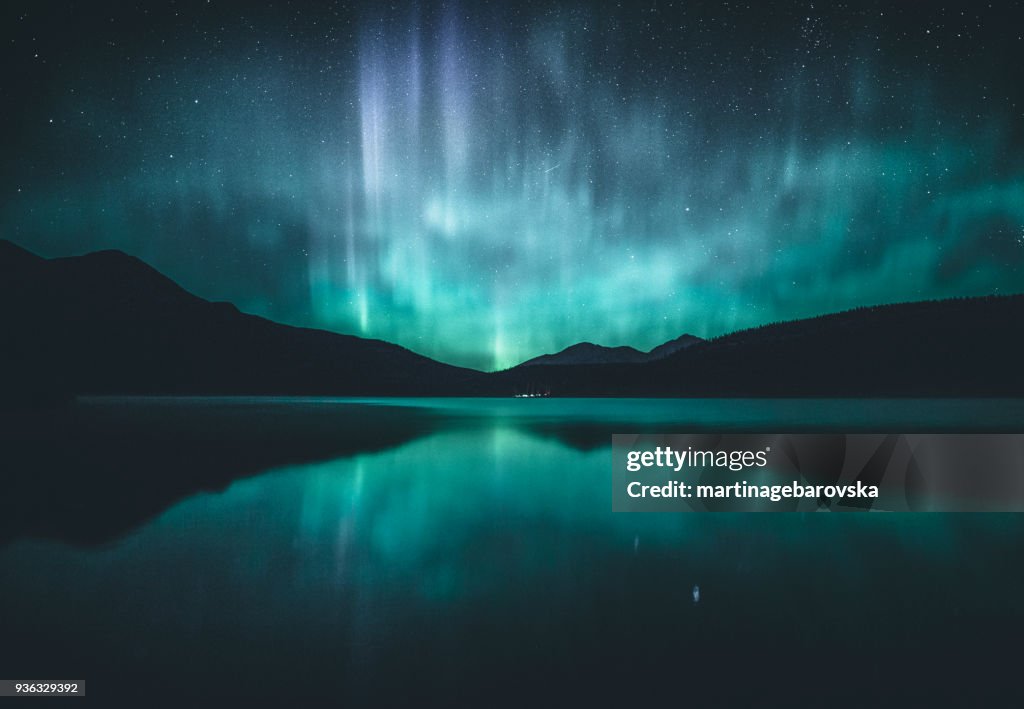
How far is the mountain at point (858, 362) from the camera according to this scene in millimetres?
159125

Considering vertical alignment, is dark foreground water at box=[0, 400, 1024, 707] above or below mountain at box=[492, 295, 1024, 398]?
below

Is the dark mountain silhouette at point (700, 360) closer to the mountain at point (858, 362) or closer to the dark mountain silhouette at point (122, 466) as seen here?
the mountain at point (858, 362)

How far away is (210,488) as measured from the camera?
1331cm

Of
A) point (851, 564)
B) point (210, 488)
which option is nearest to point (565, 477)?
point (851, 564)

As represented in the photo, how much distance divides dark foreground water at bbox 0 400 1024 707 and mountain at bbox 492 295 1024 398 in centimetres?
15622

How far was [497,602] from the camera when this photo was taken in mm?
6586

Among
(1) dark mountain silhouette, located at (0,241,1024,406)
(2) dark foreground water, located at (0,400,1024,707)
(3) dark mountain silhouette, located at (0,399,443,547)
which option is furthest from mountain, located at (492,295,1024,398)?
(2) dark foreground water, located at (0,400,1024,707)

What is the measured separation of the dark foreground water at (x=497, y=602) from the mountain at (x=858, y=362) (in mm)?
156222

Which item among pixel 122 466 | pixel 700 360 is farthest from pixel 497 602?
pixel 700 360

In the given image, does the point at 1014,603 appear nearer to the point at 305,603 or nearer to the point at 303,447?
the point at 305,603

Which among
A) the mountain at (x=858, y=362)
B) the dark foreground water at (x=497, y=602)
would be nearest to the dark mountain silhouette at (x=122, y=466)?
the dark foreground water at (x=497, y=602)

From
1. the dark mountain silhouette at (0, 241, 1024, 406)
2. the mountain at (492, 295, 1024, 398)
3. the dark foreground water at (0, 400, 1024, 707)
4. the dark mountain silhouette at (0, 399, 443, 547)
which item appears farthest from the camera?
the dark mountain silhouette at (0, 241, 1024, 406)

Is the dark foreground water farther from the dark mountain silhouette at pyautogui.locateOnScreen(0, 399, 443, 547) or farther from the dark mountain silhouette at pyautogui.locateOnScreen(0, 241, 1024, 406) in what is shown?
the dark mountain silhouette at pyautogui.locateOnScreen(0, 241, 1024, 406)

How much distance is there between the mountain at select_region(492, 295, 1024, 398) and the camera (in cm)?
15912
